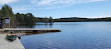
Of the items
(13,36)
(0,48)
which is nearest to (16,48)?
(0,48)

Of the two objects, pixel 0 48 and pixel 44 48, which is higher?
pixel 0 48

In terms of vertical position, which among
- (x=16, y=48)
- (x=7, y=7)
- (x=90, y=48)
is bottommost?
(x=90, y=48)

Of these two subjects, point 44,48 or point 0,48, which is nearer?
point 0,48

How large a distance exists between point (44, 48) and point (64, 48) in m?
4.38

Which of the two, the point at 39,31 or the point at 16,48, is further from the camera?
the point at 39,31

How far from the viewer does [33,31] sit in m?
58.2

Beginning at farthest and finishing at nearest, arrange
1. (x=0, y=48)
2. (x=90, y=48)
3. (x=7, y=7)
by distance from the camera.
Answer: (x=7, y=7) < (x=90, y=48) < (x=0, y=48)

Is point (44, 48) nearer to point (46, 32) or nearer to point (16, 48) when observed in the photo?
point (16, 48)

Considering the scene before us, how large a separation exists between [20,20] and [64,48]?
545 feet

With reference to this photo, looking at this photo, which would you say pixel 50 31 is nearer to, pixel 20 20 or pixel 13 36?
pixel 13 36

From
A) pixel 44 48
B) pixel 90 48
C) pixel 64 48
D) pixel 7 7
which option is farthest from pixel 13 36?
pixel 7 7

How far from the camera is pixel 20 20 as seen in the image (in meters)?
189

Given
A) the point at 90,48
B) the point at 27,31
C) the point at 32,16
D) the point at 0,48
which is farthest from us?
the point at 32,16

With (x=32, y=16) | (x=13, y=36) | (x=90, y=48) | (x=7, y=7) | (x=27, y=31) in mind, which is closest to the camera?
(x=13, y=36)
